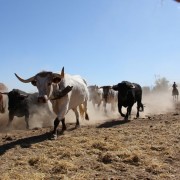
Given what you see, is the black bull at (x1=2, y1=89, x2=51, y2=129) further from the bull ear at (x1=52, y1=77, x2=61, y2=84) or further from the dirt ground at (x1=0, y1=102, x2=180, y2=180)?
the bull ear at (x1=52, y1=77, x2=61, y2=84)

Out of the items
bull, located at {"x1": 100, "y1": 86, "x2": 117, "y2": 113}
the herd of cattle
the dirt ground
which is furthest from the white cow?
bull, located at {"x1": 100, "y1": 86, "x2": 117, "y2": 113}

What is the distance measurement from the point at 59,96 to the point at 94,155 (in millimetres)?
3266

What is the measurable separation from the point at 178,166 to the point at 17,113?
929 centimetres

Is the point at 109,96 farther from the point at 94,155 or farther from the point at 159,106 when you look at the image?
the point at 94,155

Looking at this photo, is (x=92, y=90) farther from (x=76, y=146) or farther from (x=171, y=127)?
(x=76, y=146)

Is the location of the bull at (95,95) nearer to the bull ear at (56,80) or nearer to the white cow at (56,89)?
the white cow at (56,89)

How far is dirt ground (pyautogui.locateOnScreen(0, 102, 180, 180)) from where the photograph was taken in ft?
23.1

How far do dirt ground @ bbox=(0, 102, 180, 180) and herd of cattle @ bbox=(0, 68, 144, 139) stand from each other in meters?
1.11

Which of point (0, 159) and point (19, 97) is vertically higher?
point (19, 97)

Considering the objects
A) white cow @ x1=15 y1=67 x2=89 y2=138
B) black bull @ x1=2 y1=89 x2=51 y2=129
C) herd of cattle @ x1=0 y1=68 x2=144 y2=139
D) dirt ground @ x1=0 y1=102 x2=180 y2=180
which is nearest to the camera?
dirt ground @ x1=0 y1=102 x2=180 y2=180

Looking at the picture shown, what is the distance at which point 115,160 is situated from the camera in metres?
7.88

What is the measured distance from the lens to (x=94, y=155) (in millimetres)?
8406

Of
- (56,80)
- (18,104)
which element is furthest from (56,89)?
(18,104)

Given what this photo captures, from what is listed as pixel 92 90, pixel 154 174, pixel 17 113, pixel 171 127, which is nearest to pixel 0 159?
pixel 154 174
